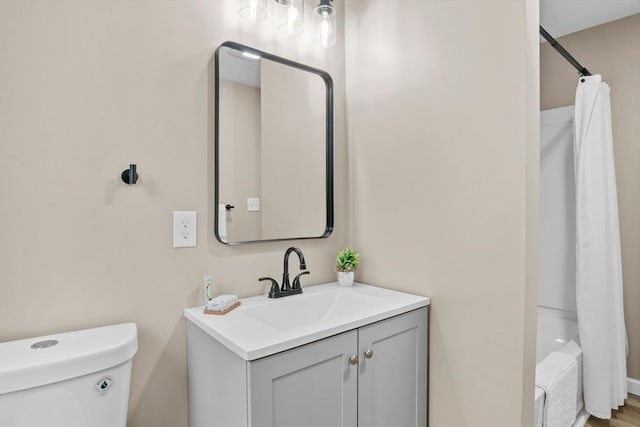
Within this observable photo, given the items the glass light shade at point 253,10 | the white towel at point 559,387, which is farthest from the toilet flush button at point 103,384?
the white towel at point 559,387

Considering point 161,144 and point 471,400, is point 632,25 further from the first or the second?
point 161,144

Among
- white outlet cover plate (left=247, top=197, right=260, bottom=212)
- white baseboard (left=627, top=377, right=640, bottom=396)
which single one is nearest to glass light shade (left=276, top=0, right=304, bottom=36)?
white outlet cover plate (left=247, top=197, right=260, bottom=212)

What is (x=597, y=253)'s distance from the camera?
6.54 feet

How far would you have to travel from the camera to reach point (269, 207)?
1.55 meters

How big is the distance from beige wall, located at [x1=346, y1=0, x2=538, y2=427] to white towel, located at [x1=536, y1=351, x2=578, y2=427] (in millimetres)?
472

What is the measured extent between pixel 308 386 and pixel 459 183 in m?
0.91

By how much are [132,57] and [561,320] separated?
302 centimetres

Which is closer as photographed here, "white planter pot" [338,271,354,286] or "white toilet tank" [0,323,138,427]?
"white toilet tank" [0,323,138,427]

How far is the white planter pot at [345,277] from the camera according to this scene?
164 centimetres

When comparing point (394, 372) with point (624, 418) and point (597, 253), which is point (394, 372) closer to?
point (597, 253)

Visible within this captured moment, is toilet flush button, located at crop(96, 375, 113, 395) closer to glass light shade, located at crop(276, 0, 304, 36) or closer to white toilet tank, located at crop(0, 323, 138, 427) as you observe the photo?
white toilet tank, located at crop(0, 323, 138, 427)

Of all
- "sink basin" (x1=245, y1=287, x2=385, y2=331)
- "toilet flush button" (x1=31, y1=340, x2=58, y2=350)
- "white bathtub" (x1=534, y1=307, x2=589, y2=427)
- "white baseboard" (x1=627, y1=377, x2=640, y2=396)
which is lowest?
"white baseboard" (x1=627, y1=377, x2=640, y2=396)

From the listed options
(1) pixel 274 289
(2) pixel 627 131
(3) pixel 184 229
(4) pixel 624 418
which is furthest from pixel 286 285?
(2) pixel 627 131

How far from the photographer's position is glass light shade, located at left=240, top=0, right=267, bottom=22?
4.55ft
